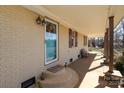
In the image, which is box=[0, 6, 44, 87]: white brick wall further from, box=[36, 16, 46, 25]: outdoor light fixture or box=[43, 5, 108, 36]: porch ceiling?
box=[43, 5, 108, 36]: porch ceiling

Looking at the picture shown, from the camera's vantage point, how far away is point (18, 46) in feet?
15.7

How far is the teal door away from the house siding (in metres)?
0.85

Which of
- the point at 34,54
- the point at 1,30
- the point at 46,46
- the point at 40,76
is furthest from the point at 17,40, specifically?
the point at 46,46

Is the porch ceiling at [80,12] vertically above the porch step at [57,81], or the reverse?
the porch ceiling at [80,12]

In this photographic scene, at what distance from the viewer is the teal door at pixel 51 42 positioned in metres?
7.21

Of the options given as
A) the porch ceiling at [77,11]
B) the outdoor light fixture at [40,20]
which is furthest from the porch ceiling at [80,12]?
the outdoor light fixture at [40,20]

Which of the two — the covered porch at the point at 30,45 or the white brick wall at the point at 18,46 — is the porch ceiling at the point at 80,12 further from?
the white brick wall at the point at 18,46

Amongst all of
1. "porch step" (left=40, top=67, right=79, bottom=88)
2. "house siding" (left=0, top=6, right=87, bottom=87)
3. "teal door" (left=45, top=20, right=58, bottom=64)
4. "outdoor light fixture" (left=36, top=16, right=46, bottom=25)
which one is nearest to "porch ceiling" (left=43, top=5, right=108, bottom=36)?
"outdoor light fixture" (left=36, top=16, right=46, bottom=25)

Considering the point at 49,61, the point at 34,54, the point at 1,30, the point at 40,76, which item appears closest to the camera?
the point at 1,30

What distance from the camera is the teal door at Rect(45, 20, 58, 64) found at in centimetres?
721

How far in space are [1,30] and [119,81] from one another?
4771 mm

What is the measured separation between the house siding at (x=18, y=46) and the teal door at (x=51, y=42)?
33.4 inches

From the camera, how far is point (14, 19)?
4578 millimetres
